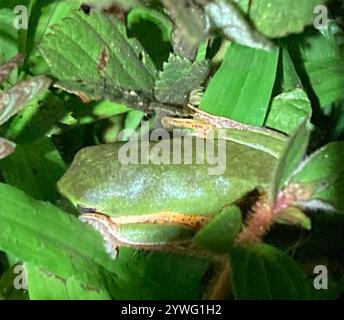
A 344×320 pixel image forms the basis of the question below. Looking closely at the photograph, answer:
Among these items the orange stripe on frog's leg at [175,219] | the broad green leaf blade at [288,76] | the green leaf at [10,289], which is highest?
the broad green leaf blade at [288,76]

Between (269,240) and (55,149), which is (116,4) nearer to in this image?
(55,149)

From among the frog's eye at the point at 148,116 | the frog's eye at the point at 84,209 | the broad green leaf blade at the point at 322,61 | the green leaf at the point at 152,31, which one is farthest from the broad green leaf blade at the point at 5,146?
the broad green leaf blade at the point at 322,61

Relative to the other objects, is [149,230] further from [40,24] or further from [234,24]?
[40,24]

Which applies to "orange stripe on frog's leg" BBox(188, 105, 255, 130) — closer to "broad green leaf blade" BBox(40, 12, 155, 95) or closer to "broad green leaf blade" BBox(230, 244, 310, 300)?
"broad green leaf blade" BBox(40, 12, 155, 95)

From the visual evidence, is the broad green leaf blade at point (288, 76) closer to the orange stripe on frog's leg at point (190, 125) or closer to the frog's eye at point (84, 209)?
the orange stripe on frog's leg at point (190, 125)
